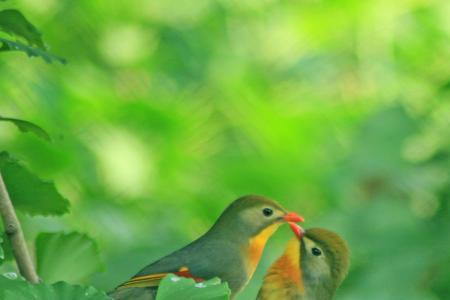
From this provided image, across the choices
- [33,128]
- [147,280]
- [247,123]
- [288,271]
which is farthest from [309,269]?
[247,123]

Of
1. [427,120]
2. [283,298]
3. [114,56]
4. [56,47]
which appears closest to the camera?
[283,298]

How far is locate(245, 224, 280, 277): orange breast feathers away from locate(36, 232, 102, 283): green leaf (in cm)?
15

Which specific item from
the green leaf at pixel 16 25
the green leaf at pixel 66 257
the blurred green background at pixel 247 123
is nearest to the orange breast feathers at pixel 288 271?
the green leaf at pixel 66 257

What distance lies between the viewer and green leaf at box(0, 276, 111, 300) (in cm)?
84

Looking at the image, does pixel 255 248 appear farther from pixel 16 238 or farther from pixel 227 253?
pixel 16 238

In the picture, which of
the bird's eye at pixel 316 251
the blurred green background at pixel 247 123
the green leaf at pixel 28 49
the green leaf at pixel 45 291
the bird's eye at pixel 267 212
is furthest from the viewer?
the blurred green background at pixel 247 123

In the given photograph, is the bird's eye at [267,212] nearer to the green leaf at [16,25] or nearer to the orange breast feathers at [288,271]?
the orange breast feathers at [288,271]

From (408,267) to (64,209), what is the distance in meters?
3.13

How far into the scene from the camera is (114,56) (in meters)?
5.47

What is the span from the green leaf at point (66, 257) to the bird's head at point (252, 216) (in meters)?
0.15

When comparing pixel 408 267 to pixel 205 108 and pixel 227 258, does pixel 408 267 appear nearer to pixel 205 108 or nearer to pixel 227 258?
pixel 205 108

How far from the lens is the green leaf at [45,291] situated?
33.0 inches

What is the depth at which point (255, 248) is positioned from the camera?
1.21 m

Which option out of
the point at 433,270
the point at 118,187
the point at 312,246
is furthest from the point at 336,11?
the point at 312,246
